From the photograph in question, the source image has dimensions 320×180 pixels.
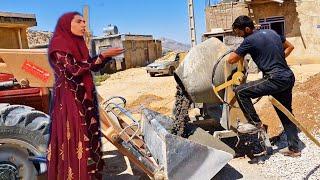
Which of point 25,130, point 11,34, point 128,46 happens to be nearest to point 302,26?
point 128,46

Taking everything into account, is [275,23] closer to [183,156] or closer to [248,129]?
[248,129]

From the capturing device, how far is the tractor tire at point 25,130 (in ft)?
12.7

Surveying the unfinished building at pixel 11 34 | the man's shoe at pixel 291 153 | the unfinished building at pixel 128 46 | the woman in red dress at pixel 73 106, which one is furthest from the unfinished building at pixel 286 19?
the woman in red dress at pixel 73 106

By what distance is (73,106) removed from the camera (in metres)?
3.60

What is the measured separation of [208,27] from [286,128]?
18849mm

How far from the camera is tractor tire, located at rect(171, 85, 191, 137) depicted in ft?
17.7

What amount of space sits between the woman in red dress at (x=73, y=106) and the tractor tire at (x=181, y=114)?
1.73 m

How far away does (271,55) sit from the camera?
15.6 ft

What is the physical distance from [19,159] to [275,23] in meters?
20.1

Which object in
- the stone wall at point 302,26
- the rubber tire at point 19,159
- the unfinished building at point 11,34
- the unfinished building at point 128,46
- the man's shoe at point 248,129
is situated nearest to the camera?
the rubber tire at point 19,159

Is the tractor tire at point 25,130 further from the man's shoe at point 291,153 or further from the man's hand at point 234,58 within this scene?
the man's shoe at point 291,153

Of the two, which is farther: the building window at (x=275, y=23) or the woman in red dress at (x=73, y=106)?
the building window at (x=275, y=23)

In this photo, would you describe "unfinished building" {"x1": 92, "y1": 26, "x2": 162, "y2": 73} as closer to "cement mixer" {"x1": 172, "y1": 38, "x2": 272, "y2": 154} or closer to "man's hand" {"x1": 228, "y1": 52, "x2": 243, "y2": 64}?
"cement mixer" {"x1": 172, "y1": 38, "x2": 272, "y2": 154}

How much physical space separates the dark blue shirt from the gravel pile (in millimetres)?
1017
